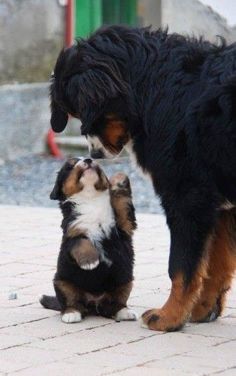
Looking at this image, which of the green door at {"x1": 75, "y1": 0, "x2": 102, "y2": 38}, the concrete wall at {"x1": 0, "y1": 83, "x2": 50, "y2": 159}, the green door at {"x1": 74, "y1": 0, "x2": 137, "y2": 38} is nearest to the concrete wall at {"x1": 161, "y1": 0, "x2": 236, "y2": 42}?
the green door at {"x1": 74, "y1": 0, "x2": 137, "y2": 38}

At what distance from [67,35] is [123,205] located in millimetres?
8313

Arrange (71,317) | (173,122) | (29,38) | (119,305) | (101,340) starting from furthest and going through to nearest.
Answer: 1. (29,38)
2. (119,305)
3. (71,317)
4. (173,122)
5. (101,340)

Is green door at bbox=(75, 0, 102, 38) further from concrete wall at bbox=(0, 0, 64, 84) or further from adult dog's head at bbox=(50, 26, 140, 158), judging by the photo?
adult dog's head at bbox=(50, 26, 140, 158)

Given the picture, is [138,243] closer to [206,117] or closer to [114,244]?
[114,244]

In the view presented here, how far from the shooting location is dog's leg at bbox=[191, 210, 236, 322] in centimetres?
516

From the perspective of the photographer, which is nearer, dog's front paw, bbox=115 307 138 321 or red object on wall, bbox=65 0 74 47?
dog's front paw, bbox=115 307 138 321

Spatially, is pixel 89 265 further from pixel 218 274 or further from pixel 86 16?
pixel 86 16

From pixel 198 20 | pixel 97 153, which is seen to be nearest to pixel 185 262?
pixel 97 153

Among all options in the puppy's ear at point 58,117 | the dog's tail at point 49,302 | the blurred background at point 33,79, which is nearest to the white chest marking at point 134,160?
the puppy's ear at point 58,117

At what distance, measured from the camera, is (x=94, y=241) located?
5219 mm

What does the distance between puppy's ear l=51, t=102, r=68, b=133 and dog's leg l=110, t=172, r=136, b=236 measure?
1.32ft

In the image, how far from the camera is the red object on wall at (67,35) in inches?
517

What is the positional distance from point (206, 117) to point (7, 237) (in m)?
3.57

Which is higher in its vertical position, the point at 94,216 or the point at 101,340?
the point at 94,216
